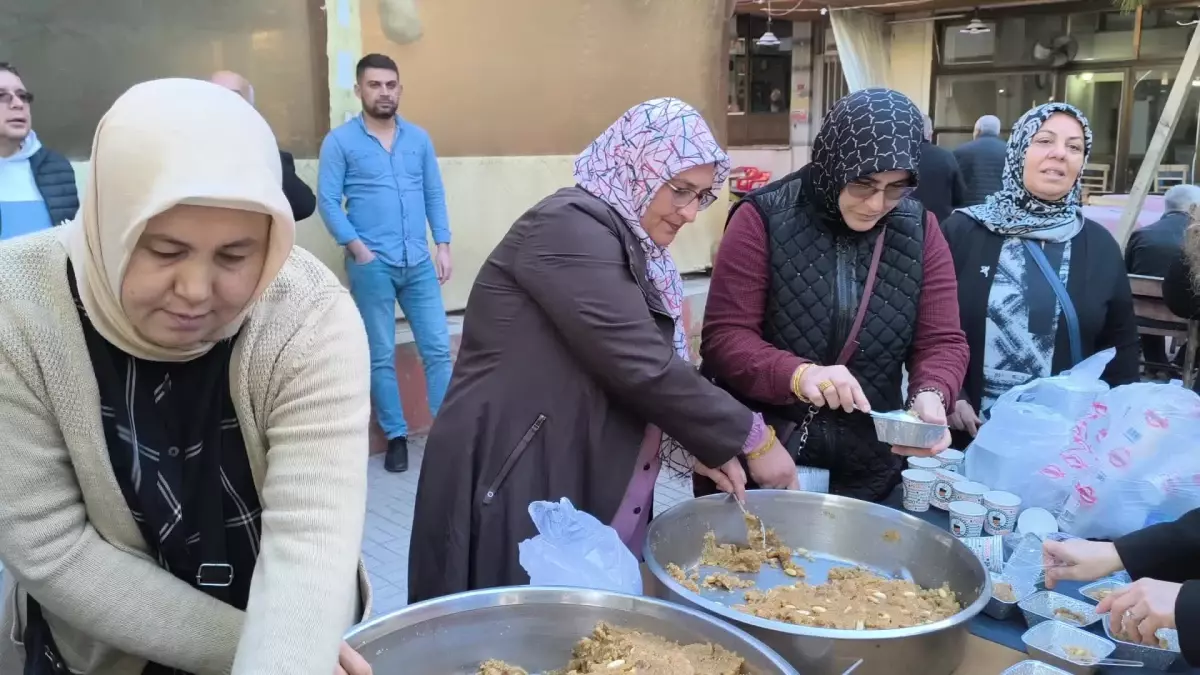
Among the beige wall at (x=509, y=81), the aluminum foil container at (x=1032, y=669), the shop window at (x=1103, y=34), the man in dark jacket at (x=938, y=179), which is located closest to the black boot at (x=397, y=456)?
the beige wall at (x=509, y=81)

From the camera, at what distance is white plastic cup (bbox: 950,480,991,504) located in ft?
5.97

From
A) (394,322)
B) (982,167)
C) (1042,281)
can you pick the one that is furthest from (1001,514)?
(982,167)

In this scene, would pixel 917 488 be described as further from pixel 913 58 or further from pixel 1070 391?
pixel 913 58

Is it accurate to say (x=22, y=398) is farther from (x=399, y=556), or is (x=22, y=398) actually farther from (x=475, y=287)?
(x=399, y=556)

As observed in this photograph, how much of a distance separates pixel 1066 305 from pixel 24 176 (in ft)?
10.9

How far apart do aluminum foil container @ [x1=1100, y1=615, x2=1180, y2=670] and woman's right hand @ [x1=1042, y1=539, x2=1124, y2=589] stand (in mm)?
129

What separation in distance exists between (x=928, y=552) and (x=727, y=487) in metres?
0.36

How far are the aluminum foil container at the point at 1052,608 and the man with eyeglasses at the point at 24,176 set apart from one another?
3102 millimetres

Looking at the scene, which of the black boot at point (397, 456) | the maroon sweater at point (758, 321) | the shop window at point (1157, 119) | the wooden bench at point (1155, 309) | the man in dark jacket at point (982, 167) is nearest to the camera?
the maroon sweater at point (758, 321)

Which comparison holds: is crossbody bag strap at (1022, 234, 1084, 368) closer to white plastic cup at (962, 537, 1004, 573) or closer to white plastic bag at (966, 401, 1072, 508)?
white plastic bag at (966, 401, 1072, 508)

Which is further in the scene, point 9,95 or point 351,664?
point 9,95

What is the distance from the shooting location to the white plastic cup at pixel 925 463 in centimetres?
201

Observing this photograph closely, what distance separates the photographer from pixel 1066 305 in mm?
2264

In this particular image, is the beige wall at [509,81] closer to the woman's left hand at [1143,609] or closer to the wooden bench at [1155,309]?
the wooden bench at [1155,309]
